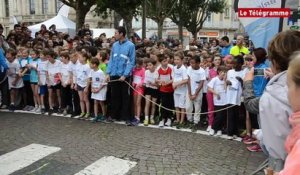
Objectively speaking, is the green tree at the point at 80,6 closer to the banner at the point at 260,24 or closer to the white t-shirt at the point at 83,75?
the white t-shirt at the point at 83,75

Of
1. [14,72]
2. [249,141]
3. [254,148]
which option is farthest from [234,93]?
[14,72]

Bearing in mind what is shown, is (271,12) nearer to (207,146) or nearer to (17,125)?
(207,146)

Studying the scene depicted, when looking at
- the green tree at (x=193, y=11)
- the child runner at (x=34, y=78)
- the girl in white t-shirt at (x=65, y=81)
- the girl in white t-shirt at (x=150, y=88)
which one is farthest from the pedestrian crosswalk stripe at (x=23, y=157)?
the green tree at (x=193, y=11)

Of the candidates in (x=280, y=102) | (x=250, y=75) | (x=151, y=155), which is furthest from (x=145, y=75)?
(x=280, y=102)

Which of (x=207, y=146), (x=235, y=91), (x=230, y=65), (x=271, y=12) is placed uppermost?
(x=271, y=12)

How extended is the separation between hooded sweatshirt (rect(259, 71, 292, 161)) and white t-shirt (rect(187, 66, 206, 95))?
218 inches

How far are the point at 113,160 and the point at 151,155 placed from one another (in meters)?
0.65

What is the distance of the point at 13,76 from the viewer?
1024cm

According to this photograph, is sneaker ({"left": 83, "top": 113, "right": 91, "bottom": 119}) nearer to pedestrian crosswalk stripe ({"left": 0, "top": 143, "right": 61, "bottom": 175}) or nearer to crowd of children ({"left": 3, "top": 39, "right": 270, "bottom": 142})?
crowd of children ({"left": 3, "top": 39, "right": 270, "bottom": 142})

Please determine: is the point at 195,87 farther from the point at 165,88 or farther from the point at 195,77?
the point at 165,88

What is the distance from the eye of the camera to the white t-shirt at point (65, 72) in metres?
9.58

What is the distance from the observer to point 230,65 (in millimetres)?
7754

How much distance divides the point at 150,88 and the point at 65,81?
2.28 meters

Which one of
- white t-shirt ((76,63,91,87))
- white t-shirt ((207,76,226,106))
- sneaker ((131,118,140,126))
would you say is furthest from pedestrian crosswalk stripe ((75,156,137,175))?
white t-shirt ((76,63,91,87))
